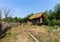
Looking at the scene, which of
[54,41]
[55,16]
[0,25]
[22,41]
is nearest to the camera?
[54,41]

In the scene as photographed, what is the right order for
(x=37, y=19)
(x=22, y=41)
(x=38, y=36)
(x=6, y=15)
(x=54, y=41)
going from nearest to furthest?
(x=54, y=41) < (x=22, y=41) < (x=38, y=36) < (x=37, y=19) < (x=6, y=15)

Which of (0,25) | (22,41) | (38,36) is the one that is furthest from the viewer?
(0,25)

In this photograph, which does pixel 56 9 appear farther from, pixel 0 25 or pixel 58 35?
pixel 58 35

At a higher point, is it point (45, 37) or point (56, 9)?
point (56, 9)

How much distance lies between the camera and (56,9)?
3722 cm

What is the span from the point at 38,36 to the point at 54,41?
2434 mm

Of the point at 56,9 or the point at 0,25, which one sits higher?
the point at 56,9

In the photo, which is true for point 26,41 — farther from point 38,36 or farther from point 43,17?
point 43,17

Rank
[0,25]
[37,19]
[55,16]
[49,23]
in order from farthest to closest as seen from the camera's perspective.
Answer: [37,19] → [55,16] → [49,23] → [0,25]

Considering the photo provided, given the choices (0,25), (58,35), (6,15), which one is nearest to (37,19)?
(6,15)

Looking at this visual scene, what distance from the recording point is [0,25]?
27.2m

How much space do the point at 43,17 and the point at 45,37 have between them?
73.1 ft

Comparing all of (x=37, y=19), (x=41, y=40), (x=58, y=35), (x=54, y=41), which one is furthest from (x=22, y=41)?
(x=37, y=19)

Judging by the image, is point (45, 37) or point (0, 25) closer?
point (45, 37)
